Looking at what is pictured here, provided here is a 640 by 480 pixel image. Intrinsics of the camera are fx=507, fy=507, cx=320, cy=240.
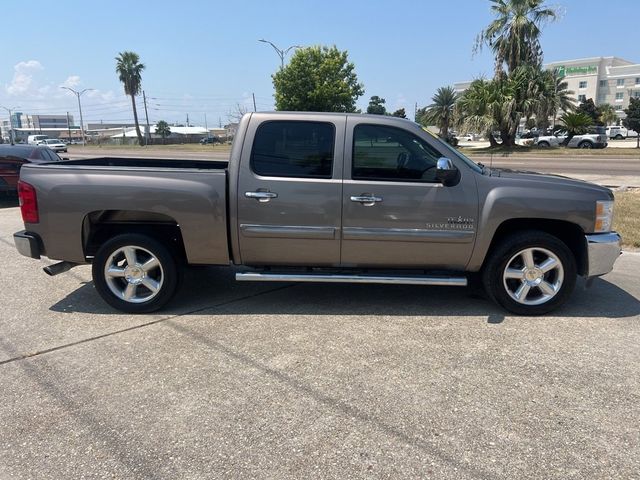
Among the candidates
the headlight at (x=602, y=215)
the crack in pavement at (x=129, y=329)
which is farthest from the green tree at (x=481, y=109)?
the crack in pavement at (x=129, y=329)

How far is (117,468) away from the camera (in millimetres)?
2615

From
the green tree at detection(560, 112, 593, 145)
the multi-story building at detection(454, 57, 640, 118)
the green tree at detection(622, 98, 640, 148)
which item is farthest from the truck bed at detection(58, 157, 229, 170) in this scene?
the multi-story building at detection(454, 57, 640, 118)

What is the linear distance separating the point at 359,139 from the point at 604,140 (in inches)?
1566

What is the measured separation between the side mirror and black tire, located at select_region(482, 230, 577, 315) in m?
0.78

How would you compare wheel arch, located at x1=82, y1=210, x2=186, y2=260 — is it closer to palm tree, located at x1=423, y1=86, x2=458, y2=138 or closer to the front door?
the front door

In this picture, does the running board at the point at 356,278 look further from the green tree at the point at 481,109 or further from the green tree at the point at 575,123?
the green tree at the point at 575,123

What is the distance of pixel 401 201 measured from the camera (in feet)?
14.8

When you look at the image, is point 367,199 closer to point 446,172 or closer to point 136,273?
point 446,172

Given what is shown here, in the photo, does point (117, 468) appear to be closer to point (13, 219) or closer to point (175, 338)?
point (175, 338)

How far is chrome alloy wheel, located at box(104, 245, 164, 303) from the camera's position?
476cm

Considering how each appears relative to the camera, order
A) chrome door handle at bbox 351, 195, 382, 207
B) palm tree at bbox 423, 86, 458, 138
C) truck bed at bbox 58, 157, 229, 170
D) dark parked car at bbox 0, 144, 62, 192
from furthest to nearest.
Result: palm tree at bbox 423, 86, 458, 138, dark parked car at bbox 0, 144, 62, 192, truck bed at bbox 58, 157, 229, 170, chrome door handle at bbox 351, 195, 382, 207

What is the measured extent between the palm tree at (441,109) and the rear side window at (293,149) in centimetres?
5311

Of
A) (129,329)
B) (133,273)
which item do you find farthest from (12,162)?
(129,329)

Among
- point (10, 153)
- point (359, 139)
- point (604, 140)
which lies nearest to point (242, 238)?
point (359, 139)
